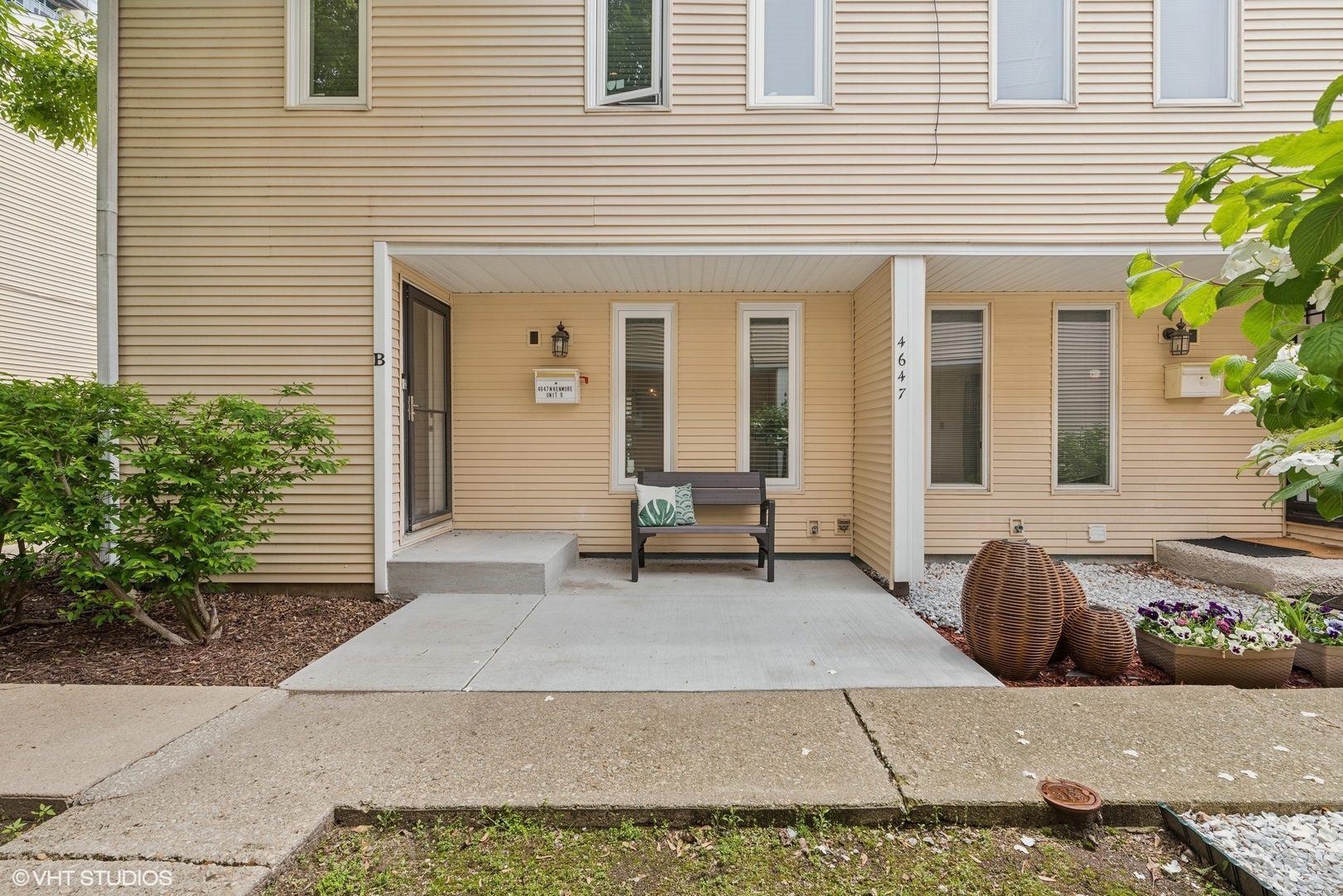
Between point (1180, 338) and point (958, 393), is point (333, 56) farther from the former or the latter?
point (1180, 338)

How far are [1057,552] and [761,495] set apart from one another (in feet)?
9.55

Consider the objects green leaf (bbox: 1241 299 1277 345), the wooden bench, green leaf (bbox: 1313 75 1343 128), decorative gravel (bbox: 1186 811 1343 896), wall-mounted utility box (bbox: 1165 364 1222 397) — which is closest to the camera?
green leaf (bbox: 1313 75 1343 128)

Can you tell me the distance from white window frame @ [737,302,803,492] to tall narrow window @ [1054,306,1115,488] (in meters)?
2.45

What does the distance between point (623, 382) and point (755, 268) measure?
1630mm

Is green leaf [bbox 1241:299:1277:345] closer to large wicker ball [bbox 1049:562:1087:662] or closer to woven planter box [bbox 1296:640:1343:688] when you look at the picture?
large wicker ball [bbox 1049:562:1087:662]

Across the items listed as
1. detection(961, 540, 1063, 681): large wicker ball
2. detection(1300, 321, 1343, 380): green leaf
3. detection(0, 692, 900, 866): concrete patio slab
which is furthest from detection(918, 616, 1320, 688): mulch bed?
detection(1300, 321, 1343, 380): green leaf

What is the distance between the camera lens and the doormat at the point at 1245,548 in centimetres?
Answer: 485

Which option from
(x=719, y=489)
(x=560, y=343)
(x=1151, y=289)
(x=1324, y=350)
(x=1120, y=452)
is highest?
(x=560, y=343)

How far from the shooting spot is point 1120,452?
18.5ft

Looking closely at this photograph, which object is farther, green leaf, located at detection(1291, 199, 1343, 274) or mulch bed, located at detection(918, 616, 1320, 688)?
mulch bed, located at detection(918, 616, 1320, 688)

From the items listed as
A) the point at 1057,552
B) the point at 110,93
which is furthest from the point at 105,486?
the point at 1057,552

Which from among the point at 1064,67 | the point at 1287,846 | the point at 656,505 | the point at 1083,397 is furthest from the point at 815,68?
the point at 1287,846

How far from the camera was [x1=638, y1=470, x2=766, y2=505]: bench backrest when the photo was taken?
17.8ft

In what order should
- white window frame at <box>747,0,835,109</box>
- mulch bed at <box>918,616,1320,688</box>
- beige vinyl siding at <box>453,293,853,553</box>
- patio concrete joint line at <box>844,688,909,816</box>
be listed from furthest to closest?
beige vinyl siding at <box>453,293,853,553</box> < white window frame at <box>747,0,835,109</box> < mulch bed at <box>918,616,1320,688</box> < patio concrete joint line at <box>844,688,909,816</box>
